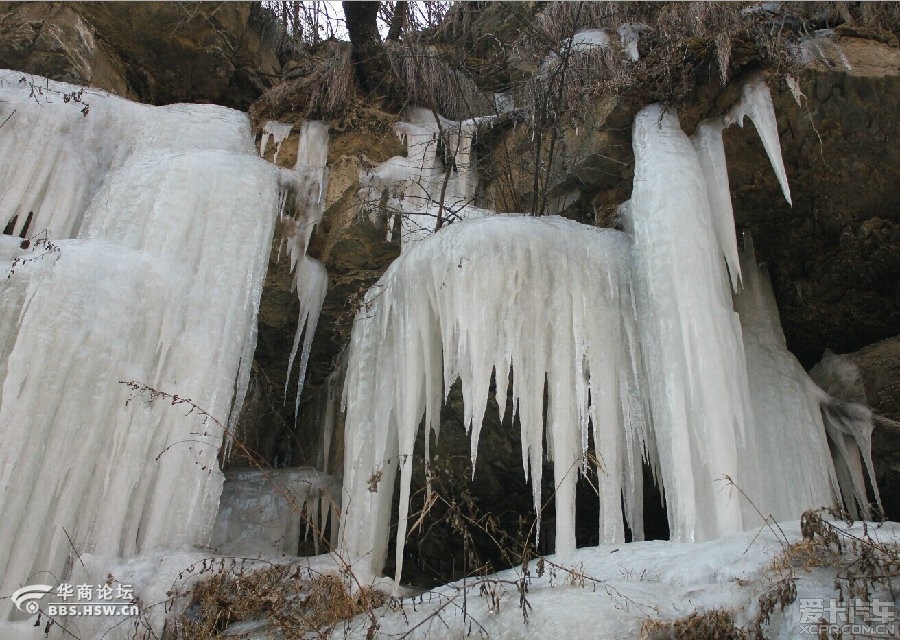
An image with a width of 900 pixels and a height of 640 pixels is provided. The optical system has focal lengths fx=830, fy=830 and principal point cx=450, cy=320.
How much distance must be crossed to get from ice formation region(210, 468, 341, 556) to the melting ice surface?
40.3 inches

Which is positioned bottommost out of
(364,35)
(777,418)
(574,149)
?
(777,418)

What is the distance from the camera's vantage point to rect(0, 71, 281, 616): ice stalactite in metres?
4.57

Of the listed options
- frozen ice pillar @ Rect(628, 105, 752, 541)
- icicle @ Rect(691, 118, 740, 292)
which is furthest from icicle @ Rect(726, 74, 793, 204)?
frozen ice pillar @ Rect(628, 105, 752, 541)

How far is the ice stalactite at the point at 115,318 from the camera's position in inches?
180

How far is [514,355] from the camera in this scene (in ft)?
16.9

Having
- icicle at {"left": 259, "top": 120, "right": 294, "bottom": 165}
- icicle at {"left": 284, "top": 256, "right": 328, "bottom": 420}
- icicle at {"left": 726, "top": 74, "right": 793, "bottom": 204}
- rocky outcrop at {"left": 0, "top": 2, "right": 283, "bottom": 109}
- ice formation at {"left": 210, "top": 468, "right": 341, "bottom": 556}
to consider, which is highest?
rocky outcrop at {"left": 0, "top": 2, "right": 283, "bottom": 109}

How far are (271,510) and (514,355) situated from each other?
8.44 ft

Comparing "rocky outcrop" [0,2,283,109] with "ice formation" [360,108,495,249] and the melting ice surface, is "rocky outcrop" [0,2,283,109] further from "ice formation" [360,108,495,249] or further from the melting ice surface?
the melting ice surface

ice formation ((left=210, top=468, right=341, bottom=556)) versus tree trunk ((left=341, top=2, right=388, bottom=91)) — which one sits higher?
tree trunk ((left=341, top=2, right=388, bottom=91))

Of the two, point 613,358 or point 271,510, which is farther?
point 271,510

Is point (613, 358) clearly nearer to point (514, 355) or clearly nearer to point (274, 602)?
point (514, 355)

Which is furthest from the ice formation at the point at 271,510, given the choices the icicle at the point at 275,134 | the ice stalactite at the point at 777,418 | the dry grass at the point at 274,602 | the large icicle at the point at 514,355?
the ice stalactite at the point at 777,418

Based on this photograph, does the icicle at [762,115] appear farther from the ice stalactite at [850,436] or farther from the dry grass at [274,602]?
the dry grass at [274,602]

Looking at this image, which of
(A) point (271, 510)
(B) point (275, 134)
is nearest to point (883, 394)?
(A) point (271, 510)
